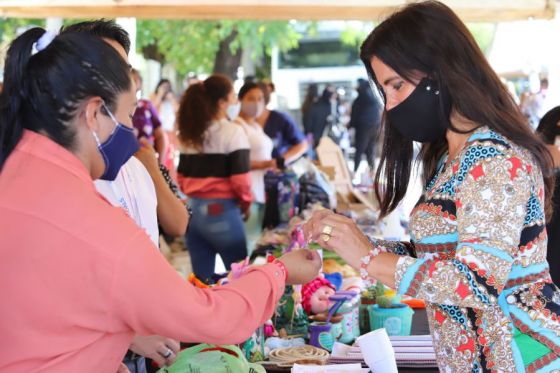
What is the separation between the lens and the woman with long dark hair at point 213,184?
554 cm

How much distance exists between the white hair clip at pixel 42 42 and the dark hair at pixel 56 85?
0.03 ft

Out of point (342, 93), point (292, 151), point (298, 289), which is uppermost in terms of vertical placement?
point (298, 289)

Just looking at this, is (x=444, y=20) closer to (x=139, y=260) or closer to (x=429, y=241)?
(x=429, y=241)

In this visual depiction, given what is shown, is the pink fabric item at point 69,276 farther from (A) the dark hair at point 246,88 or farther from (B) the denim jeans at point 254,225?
(A) the dark hair at point 246,88

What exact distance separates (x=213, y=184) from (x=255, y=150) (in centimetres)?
135

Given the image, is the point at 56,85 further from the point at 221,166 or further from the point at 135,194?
the point at 221,166

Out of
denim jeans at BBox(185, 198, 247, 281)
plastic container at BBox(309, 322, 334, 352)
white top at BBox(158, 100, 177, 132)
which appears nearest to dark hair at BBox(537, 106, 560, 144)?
plastic container at BBox(309, 322, 334, 352)

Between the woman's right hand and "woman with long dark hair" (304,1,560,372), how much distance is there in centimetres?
7

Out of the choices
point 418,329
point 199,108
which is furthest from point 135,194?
point 199,108

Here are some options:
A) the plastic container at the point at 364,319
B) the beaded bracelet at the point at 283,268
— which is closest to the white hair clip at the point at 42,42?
the beaded bracelet at the point at 283,268

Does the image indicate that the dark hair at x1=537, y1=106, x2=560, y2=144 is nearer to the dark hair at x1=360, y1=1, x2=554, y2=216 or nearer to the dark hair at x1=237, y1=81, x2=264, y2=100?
the dark hair at x1=360, y1=1, x2=554, y2=216

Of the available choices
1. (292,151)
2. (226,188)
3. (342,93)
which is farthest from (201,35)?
(226,188)

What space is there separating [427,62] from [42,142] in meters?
0.99

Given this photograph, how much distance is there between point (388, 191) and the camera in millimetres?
2643
